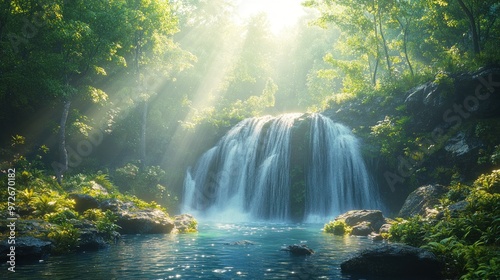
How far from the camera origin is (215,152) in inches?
1305

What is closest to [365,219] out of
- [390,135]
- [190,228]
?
[190,228]

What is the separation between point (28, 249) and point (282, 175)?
20.4 meters

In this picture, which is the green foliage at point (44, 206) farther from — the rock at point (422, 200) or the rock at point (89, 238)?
the rock at point (422, 200)

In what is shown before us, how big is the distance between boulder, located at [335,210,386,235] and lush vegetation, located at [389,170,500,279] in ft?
10.7

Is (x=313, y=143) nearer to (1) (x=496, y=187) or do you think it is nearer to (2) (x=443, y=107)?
(2) (x=443, y=107)

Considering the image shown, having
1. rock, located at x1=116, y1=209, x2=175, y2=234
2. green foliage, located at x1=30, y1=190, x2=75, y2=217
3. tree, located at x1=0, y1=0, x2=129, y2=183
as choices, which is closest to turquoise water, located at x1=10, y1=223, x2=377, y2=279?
rock, located at x1=116, y1=209, x2=175, y2=234

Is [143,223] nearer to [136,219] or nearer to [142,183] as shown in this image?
[136,219]

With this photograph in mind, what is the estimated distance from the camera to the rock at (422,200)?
55.7 ft

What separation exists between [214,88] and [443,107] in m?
29.6

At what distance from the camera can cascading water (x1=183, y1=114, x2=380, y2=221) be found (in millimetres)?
26625

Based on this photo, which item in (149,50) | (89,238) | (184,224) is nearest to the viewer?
(89,238)

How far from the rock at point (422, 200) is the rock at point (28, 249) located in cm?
1528

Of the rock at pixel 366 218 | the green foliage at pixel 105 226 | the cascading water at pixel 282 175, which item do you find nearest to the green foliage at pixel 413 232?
the rock at pixel 366 218

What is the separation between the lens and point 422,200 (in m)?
17.8
